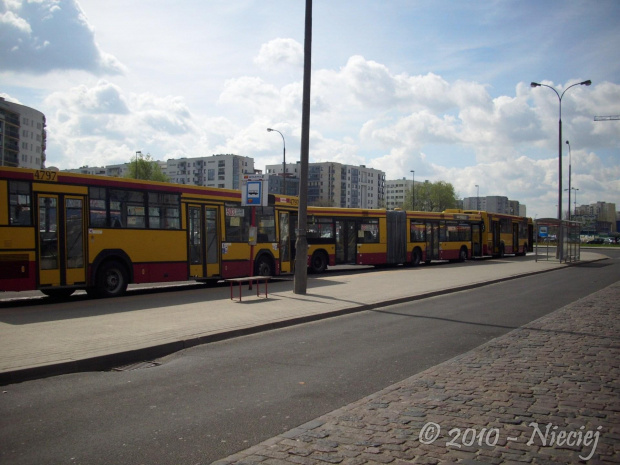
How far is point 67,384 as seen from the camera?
21.7ft

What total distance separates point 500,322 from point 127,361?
7.54 m

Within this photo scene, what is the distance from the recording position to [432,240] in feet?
112

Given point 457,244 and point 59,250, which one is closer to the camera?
point 59,250

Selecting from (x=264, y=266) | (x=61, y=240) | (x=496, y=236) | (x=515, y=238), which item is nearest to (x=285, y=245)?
(x=264, y=266)

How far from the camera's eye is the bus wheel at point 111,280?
14898 millimetres

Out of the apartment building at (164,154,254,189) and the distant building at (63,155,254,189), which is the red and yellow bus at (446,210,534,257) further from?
the apartment building at (164,154,254,189)

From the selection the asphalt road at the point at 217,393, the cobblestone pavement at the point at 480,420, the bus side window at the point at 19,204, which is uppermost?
the bus side window at the point at 19,204

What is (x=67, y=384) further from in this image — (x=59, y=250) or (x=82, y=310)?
(x=59, y=250)

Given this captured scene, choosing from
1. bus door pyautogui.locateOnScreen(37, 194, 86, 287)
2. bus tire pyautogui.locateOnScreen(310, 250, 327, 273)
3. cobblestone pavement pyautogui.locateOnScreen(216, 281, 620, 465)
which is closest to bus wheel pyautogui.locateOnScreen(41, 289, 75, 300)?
bus door pyautogui.locateOnScreen(37, 194, 86, 287)

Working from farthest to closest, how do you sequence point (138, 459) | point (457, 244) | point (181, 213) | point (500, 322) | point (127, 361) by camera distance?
point (457, 244) < point (181, 213) < point (500, 322) < point (127, 361) < point (138, 459)

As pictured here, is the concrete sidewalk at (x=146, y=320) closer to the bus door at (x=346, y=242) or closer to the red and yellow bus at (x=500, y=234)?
the bus door at (x=346, y=242)

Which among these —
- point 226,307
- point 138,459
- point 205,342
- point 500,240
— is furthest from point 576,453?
point 500,240

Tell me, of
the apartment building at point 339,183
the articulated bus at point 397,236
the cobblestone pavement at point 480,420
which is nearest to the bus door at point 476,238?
the articulated bus at point 397,236

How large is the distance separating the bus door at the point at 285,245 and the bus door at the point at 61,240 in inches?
331
